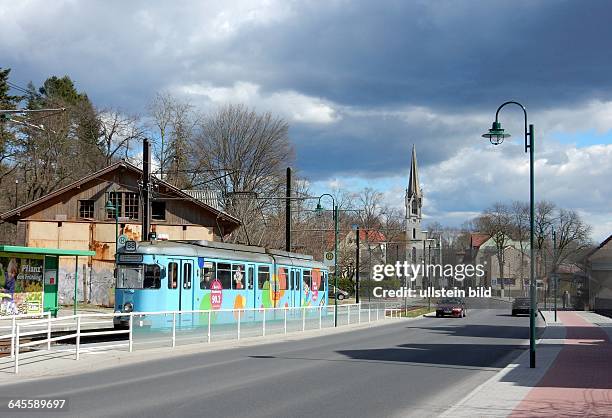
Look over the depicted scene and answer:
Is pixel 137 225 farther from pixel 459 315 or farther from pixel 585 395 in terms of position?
pixel 585 395

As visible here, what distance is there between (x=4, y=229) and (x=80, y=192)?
2054cm

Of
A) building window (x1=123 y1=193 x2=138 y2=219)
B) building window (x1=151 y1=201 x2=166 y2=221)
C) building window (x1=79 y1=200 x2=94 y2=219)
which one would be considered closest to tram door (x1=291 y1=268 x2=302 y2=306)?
building window (x1=151 y1=201 x2=166 y2=221)

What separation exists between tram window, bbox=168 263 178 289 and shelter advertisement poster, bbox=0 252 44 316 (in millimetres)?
6307

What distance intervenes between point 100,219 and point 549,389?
40528 millimetres

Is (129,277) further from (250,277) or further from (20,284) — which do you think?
(250,277)

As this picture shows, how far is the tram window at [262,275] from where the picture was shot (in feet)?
103

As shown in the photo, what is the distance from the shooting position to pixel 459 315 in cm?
5328

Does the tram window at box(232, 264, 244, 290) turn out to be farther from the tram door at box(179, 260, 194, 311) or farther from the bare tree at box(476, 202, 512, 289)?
the bare tree at box(476, 202, 512, 289)

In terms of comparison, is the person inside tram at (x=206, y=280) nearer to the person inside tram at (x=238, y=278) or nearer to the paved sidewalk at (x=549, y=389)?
the person inside tram at (x=238, y=278)

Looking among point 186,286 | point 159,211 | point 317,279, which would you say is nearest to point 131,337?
point 186,286

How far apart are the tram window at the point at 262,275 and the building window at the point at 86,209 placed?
71.0 feet

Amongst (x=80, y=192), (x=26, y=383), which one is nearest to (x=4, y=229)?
(x=80, y=192)

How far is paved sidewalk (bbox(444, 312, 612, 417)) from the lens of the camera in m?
10.9

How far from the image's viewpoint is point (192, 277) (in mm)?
26562
